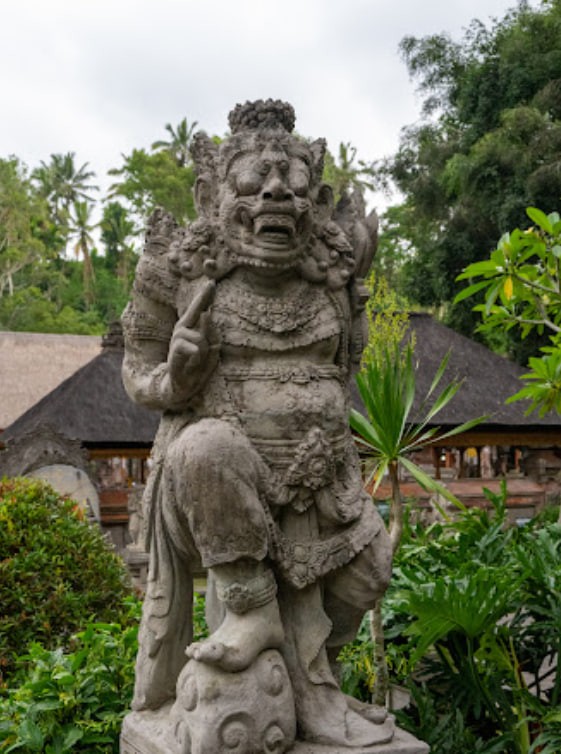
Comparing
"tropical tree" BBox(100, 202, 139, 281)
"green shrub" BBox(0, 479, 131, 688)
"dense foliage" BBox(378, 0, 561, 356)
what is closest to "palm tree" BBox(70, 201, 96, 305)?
"tropical tree" BBox(100, 202, 139, 281)

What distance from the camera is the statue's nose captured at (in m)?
2.97

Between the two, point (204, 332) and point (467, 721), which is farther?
point (467, 721)

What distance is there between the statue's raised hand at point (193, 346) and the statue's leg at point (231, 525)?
0.52 ft

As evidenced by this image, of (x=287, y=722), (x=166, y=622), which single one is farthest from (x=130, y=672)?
(x=287, y=722)

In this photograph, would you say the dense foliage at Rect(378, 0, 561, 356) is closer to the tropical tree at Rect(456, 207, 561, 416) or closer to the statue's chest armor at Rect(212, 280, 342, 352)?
the tropical tree at Rect(456, 207, 561, 416)

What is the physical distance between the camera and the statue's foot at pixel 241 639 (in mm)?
2740

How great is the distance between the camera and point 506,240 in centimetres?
499

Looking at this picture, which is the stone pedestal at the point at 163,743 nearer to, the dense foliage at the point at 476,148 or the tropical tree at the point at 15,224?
the dense foliage at the point at 476,148

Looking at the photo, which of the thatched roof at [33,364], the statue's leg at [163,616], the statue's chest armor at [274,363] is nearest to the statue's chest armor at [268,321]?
the statue's chest armor at [274,363]

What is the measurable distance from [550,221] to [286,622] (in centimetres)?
297

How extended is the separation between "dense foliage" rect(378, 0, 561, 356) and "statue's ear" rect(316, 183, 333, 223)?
47.0ft

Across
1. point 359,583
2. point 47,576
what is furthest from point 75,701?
point 359,583

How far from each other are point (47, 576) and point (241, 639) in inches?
106

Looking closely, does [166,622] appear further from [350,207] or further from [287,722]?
[350,207]
